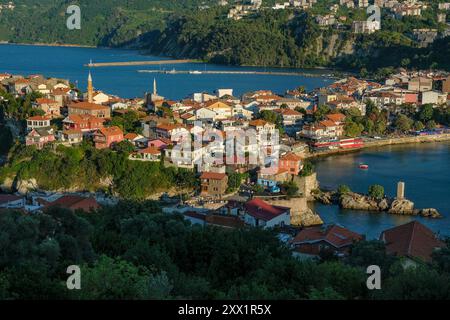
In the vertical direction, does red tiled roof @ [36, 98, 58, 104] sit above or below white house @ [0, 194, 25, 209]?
above

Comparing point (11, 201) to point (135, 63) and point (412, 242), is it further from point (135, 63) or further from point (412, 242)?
point (135, 63)

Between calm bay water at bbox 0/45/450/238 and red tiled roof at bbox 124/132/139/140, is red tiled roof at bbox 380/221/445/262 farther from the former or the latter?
red tiled roof at bbox 124/132/139/140

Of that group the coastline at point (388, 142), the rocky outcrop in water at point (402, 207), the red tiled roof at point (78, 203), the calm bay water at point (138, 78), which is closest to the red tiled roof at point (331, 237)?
the red tiled roof at point (78, 203)

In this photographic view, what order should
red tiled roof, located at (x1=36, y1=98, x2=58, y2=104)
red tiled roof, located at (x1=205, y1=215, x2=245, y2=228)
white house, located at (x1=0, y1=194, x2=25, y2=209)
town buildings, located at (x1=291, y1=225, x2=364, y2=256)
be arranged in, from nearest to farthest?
town buildings, located at (x1=291, y1=225, x2=364, y2=256), red tiled roof, located at (x1=205, y1=215, x2=245, y2=228), white house, located at (x1=0, y1=194, x2=25, y2=209), red tiled roof, located at (x1=36, y1=98, x2=58, y2=104)

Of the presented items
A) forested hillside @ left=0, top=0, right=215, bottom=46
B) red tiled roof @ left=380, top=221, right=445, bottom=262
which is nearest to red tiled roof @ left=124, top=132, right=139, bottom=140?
red tiled roof @ left=380, top=221, right=445, bottom=262

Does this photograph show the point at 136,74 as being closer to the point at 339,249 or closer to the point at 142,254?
the point at 339,249

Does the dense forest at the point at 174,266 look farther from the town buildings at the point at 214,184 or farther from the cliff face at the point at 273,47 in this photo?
the cliff face at the point at 273,47

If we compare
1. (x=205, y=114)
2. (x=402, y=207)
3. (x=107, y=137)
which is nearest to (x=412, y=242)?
(x=402, y=207)
